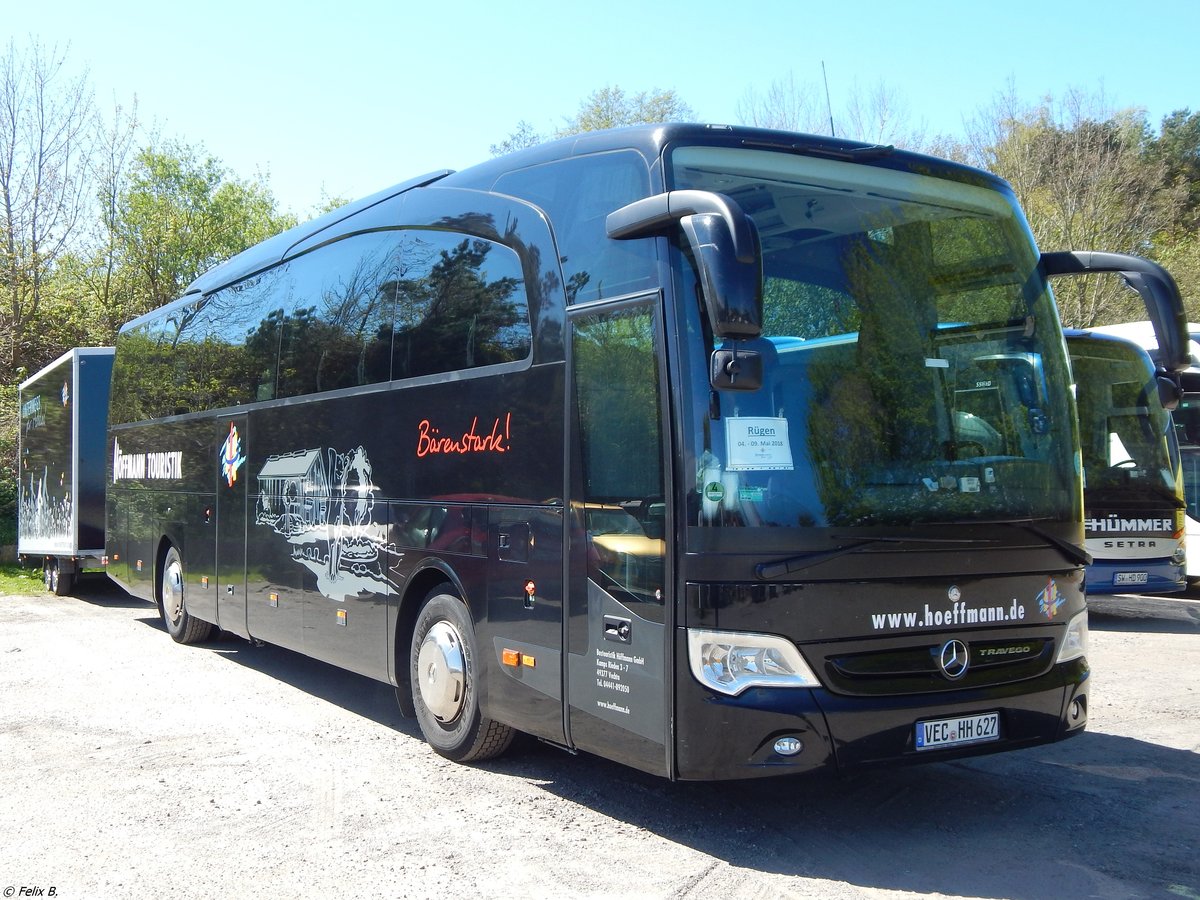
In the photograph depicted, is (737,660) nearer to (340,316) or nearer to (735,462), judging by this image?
(735,462)

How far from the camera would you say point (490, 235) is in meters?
6.82

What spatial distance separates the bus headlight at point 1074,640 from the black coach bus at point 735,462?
0.06ft

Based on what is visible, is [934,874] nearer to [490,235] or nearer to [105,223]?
[490,235]

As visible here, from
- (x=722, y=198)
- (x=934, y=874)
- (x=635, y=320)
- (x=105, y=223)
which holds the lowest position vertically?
(x=934, y=874)

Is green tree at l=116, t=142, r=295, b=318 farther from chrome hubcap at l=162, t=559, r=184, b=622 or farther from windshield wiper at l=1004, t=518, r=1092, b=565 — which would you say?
windshield wiper at l=1004, t=518, r=1092, b=565

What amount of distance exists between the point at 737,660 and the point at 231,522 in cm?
688

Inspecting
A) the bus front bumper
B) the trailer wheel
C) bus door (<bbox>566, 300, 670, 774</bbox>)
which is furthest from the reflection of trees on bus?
the trailer wheel

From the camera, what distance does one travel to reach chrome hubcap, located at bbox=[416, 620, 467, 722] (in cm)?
689

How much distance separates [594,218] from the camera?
19.1 feet

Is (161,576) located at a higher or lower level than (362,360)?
lower

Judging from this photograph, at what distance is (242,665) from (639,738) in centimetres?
682

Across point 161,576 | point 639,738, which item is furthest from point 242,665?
point 639,738

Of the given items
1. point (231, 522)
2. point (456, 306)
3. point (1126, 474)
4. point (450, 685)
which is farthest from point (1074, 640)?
point (1126, 474)

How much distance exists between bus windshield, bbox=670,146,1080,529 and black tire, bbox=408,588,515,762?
7.62 feet
